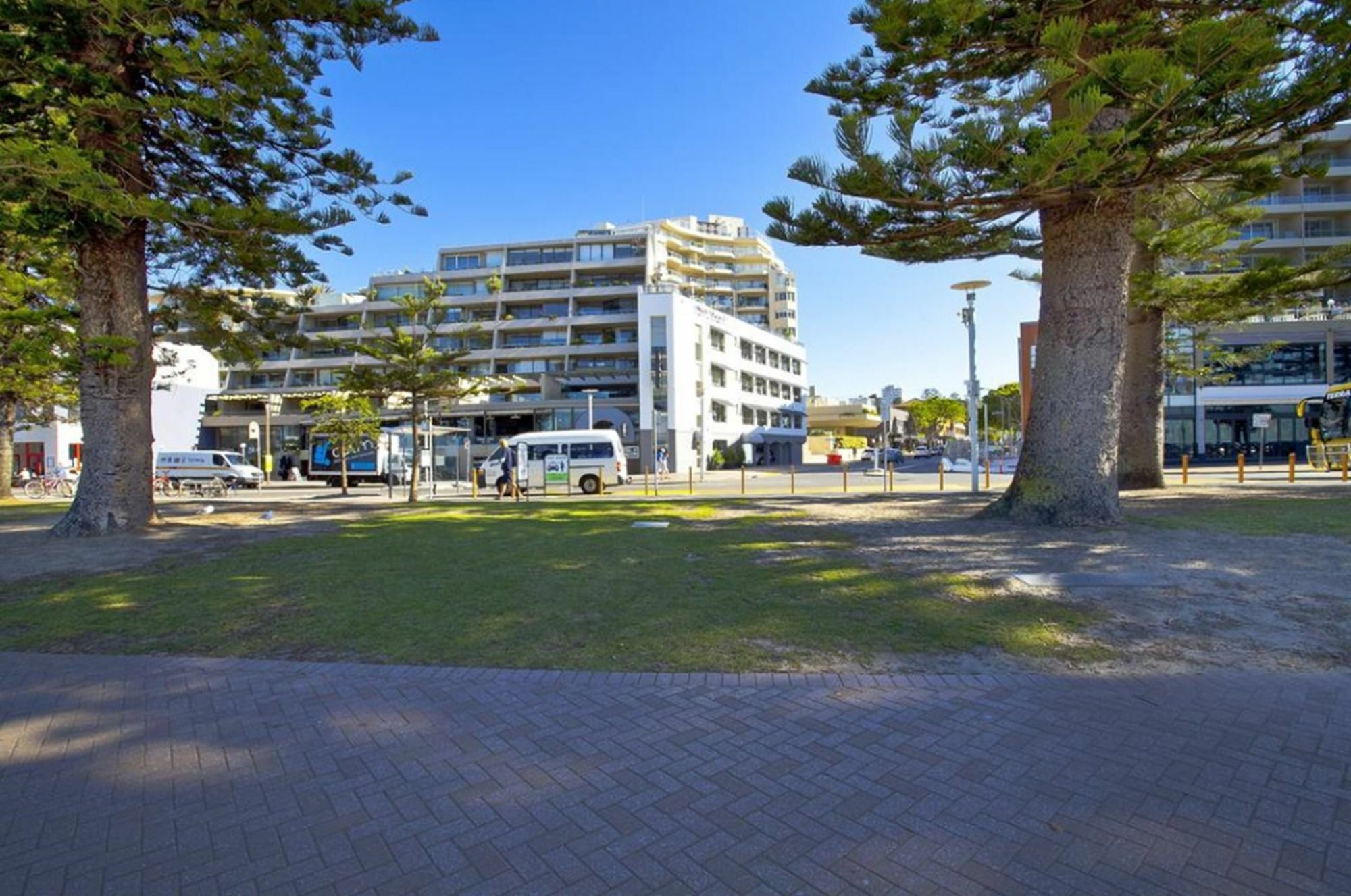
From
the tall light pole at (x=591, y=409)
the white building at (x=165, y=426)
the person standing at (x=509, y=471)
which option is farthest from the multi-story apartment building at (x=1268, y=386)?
the white building at (x=165, y=426)

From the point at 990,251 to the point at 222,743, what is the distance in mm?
14499

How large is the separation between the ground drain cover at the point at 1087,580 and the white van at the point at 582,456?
774 inches

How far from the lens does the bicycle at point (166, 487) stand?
1077 inches

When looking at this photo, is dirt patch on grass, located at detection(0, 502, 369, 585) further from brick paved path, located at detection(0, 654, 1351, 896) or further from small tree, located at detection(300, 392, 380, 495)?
small tree, located at detection(300, 392, 380, 495)

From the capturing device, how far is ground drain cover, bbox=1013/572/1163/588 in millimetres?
6852

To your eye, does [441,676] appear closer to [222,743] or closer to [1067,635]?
[222,743]

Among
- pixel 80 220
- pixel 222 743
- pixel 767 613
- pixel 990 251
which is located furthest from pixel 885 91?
pixel 80 220

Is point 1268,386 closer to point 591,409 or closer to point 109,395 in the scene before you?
point 591,409

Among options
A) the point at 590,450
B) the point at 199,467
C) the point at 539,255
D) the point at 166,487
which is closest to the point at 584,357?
the point at 539,255

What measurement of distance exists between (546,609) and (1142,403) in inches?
625

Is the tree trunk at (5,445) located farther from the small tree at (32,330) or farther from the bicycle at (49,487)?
the bicycle at (49,487)

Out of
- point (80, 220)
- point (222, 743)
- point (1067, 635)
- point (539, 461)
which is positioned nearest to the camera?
point (222, 743)

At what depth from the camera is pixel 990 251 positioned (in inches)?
556

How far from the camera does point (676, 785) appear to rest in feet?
10.4
